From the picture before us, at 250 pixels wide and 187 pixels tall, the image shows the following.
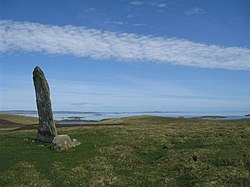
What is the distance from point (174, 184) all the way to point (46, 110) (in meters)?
19.3

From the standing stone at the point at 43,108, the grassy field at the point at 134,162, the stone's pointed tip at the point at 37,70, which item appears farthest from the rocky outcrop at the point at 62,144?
the stone's pointed tip at the point at 37,70

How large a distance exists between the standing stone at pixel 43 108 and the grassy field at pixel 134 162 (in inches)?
66.7

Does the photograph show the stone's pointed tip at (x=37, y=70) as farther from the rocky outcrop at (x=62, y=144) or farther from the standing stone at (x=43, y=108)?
the rocky outcrop at (x=62, y=144)

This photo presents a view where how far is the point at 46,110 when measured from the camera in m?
33.6

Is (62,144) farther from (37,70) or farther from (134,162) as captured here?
(37,70)

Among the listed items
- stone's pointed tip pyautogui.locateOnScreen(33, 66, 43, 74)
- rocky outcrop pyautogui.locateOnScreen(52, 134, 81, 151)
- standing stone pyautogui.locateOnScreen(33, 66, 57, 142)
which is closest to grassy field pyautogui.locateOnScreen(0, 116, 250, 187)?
rocky outcrop pyautogui.locateOnScreen(52, 134, 81, 151)

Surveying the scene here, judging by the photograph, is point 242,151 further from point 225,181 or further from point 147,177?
point 147,177

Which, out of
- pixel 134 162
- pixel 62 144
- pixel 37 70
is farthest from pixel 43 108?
pixel 134 162

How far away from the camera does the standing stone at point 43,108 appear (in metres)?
32.5

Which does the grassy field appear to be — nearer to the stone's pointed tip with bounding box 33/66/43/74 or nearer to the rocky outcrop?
→ the rocky outcrop

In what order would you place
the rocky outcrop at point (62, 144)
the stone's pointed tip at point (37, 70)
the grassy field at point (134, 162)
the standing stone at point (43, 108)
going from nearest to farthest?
the grassy field at point (134, 162) < the rocky outcrop at point (62, 144) < the standing stone at point (43, 108) < the stone's pointed tip at point (37, 70)

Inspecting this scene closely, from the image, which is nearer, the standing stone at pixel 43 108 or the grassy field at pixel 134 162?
the grassy field at pixel 134 162

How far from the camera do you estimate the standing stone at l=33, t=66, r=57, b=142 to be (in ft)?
107

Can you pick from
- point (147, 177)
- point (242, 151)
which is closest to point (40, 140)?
point (147, 177)
